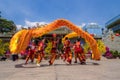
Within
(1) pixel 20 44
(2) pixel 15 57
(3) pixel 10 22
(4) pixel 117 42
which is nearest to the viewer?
(1) pixel 20 44

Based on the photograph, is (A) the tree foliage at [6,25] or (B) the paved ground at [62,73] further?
(A) the tree foliage at [6,25]

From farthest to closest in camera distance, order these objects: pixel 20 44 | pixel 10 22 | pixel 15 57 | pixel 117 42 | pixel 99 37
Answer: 1. pixel 10 22
2. pixel 99 37
3. pixel 117 42
4. pixel 15 57
5. pixel 20 44

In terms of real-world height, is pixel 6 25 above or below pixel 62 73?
above

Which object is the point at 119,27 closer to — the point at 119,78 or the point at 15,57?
the point at 15,57

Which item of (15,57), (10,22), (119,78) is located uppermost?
(10,22)

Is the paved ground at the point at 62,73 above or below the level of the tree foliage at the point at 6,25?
below

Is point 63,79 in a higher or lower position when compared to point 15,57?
lower

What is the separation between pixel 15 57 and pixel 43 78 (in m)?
16.7

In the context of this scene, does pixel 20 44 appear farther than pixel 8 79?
Yes

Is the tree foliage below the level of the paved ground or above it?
above

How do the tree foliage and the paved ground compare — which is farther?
the tree foliage

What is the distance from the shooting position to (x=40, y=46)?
21.8 m

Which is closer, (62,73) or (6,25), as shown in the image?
(62,73)

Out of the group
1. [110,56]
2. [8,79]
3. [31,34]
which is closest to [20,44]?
[31,34]
